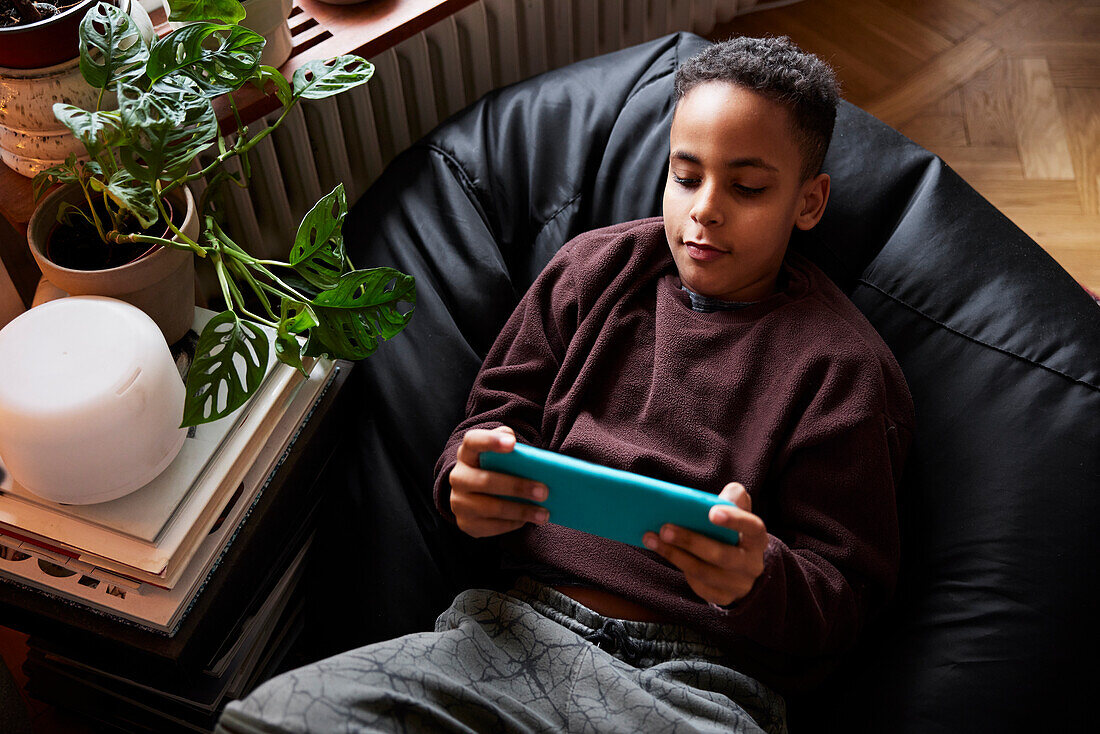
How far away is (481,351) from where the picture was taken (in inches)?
54.8

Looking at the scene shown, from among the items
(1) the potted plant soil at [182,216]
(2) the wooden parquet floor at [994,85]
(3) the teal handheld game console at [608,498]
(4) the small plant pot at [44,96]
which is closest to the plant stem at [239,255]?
(1) the potted plant soil at [182,216]

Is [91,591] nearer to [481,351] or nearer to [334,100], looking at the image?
[481,351]

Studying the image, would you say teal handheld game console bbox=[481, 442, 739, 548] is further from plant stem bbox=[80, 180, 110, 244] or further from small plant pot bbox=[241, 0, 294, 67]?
small plant pot bbox=[241, 0, 294, 67]

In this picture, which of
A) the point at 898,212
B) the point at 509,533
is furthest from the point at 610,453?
the point at 898,212

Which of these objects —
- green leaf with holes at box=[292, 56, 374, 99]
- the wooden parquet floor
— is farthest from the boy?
the wooden parquet floor

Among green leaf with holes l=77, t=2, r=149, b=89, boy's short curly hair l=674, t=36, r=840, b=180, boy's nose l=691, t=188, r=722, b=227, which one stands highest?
green leaf with holes l=77, t=2, r=149, b=89

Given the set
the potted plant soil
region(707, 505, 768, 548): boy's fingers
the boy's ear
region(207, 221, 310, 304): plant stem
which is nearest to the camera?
region(707, 505, 768, 548): boy's fingers

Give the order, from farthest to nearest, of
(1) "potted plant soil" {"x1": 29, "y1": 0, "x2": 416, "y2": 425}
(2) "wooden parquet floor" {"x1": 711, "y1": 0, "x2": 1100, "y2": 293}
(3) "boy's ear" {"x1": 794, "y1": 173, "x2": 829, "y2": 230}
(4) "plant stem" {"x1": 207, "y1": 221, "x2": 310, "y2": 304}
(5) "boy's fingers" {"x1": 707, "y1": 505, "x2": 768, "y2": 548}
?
(2) "wooden parquet floor" {"x1": 711, "y1": 0, "x2": 1100, "y2": 293} → (3) "boy's ear" {"x1": 794, "y1": 173, "x2": 829, "y2": 230} → (4) "plant stem" {"x1": 207, "y1": 221, "x2": 310, "y2": 304} → (1) "potted plant soil" {"x1": 29, "y1": 0, "x2": 416, "y2": 425} → (5) "boy's fingers" {"x1": 707, "y1": 505, "x2": 768, "y2": 548}

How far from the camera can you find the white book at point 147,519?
102 centimetres

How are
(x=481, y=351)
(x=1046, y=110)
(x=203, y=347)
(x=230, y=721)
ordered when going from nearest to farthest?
(x=230, y=721) → (x=203, y=347) → (x=481, y=351) → (x=1046, y=110)

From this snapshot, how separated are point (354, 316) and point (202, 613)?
0.37m

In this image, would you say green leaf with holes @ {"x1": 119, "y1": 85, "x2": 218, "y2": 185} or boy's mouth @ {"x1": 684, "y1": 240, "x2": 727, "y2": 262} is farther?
boy's mouth @ {"x1": 684, "y1": 240, "x2": 727, "y2": 262}

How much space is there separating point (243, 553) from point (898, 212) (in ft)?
3.19

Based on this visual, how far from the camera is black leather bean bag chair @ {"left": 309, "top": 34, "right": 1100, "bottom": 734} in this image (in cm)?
110
